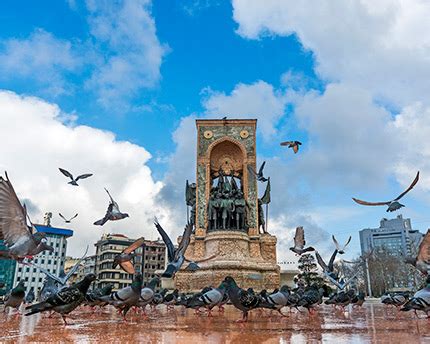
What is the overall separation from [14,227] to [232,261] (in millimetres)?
15336

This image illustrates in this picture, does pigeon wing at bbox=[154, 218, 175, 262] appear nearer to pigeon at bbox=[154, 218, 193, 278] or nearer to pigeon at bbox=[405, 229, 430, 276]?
pigeon at bbox=[154, 218, 193, 278]

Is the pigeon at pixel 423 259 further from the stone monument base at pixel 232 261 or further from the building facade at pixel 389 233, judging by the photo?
the building facade at pixel 389 233

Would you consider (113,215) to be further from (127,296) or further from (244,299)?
(244,299)

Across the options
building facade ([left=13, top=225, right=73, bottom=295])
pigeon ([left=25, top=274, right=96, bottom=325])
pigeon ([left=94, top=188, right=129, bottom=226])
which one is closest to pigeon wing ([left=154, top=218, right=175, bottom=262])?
pigeon ([left=94, top=188, right=129, bottom=226])

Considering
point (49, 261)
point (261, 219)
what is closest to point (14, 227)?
point (261, 219)

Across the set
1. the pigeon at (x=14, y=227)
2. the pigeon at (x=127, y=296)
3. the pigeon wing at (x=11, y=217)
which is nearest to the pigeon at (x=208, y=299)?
the pigeon at (x=127, y=296)

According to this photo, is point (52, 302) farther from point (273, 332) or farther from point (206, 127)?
point (206, 127)

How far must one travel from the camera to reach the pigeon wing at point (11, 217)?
30.5ft

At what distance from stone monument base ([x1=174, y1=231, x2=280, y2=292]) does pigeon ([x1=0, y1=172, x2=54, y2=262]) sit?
1391 centimetres

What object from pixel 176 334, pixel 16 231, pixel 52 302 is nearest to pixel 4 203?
pixel 16 231

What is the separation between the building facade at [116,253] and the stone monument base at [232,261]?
4664 centimetres

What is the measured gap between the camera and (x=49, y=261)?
83875mm

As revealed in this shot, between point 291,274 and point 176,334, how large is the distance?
22.9 metres

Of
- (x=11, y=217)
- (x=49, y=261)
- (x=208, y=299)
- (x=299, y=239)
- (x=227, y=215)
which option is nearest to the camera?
(x=208, y=299)
